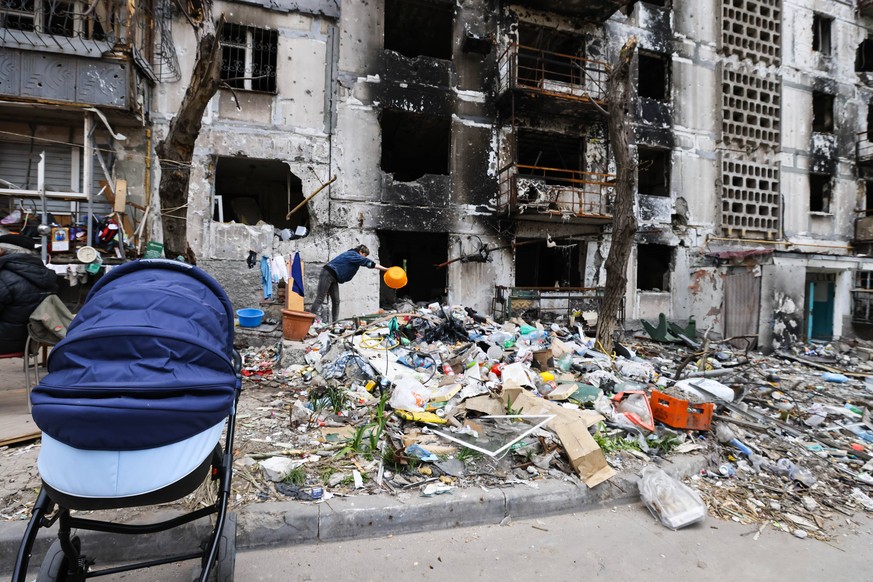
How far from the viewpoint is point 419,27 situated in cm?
1220

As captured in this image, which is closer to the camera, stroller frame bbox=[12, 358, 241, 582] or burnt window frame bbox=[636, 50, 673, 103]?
stroller frame bbox=[12, 358, 241, 582]

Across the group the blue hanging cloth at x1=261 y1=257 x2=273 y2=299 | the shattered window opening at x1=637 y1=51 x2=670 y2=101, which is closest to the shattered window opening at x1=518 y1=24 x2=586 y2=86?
the shattered window opening at x1=637 y1=51 x2=670 y2=101

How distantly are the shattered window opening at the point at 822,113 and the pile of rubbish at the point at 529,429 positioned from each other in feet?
45.0

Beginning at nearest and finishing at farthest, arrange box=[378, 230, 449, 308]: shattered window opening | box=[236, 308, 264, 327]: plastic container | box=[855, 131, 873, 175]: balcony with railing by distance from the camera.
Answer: box=[236, 308, 264, 327]: plastic container → box=[855, 131, 873, 175]: balcony with railing → box=[378, 230, 449, 308]: shattered window opening

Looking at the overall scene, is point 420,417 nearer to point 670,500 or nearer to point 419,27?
point 670,500

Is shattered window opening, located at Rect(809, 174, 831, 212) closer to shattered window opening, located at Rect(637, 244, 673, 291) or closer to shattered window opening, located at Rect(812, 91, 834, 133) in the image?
shattered window opening, located at Rect(812, 91, 834, 133)

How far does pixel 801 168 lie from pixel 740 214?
3405mm

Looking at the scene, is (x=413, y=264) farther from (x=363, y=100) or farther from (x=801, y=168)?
(x=801, y=168)

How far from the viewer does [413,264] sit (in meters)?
15.7

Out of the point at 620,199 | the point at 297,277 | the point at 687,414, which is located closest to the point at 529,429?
the point at 687,414

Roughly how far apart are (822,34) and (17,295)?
23.4 metres

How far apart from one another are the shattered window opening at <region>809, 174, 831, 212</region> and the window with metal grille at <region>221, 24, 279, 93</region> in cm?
1802

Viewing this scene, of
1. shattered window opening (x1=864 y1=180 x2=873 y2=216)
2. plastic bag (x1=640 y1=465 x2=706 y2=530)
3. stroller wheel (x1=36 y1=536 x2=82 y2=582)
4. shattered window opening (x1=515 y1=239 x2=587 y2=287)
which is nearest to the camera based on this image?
stroller wheel (x1=36 y1=536 x2=82 y2=582)

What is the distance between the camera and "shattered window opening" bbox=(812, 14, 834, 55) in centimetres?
1500
